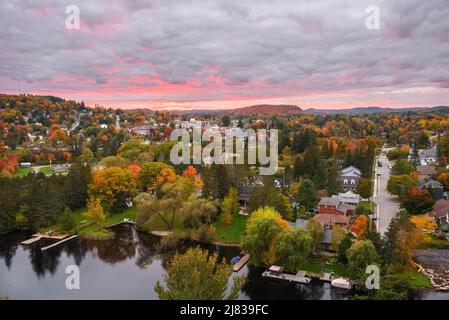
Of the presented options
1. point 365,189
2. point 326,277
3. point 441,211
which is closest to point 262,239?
point 326,277

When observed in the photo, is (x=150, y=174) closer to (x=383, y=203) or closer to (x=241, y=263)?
(x=241, y=263)

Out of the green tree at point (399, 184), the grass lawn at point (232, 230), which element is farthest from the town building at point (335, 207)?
the grass lawn at point (232, 230)

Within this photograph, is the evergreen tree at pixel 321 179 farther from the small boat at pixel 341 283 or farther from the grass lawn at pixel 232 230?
the small boat at pixel 341 283

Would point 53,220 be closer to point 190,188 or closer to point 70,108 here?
point 190,188

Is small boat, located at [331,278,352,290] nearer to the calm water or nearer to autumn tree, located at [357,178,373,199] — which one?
the calm water

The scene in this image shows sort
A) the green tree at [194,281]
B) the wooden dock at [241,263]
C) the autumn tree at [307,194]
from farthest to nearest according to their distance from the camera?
the autumn tree at [307,194] → the wooden dock at [241,263] → the green tree at [194,281]

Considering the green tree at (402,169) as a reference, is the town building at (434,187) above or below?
below
